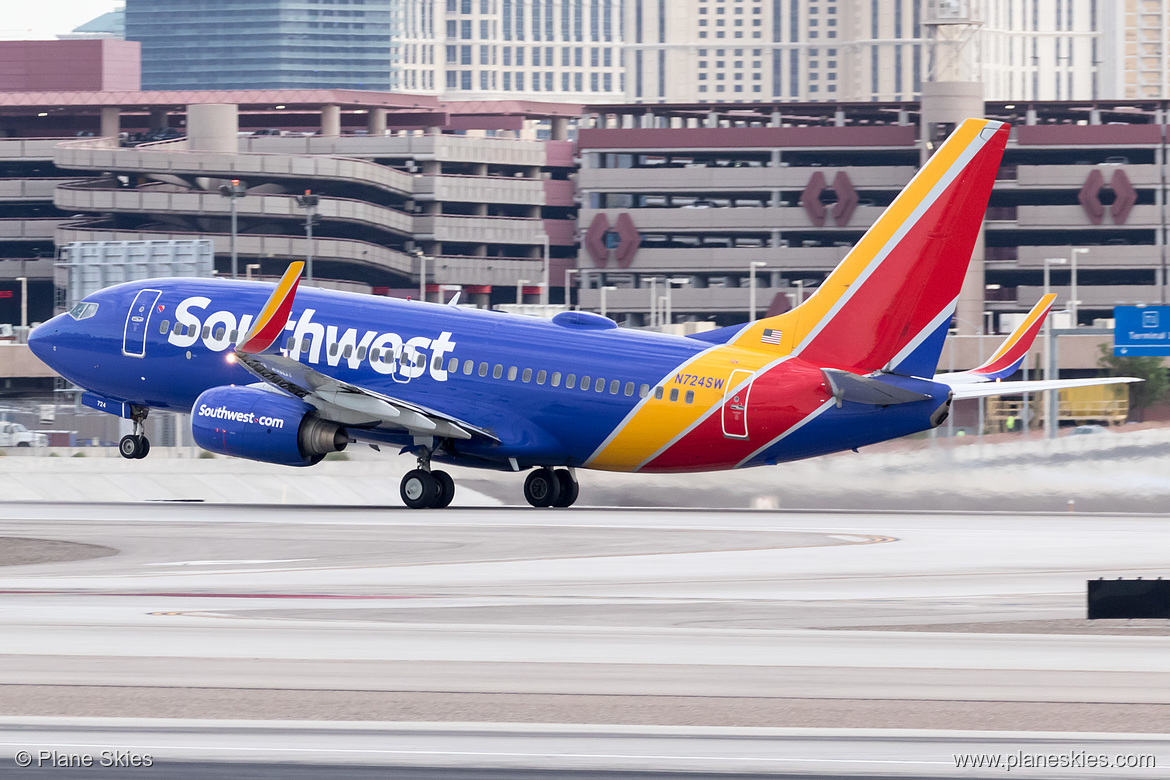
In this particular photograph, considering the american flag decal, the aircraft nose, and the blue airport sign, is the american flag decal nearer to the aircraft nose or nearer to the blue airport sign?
the aircraft nose

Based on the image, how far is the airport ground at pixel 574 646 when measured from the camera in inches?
561

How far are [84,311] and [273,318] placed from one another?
28.2 ft

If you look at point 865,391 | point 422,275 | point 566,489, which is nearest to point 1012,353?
point 865,391

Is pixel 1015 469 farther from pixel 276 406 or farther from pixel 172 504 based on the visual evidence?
pixel 172 504

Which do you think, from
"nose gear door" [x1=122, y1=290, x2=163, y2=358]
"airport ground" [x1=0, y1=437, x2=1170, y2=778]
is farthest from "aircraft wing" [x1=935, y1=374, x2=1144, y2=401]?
"nose gear door" [x1=122, y1=290, x2=163, y2=358]

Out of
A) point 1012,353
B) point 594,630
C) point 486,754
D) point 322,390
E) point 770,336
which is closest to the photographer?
point 486,754

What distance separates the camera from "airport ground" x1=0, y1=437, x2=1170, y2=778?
14.2 meters

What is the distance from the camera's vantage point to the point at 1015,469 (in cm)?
3919

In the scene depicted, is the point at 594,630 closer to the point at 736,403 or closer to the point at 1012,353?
the point at 736,403

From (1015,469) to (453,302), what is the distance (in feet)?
46.4

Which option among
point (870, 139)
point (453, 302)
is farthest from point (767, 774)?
point (870, 139)

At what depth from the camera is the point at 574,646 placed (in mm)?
19234

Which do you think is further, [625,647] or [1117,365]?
[1117,365]

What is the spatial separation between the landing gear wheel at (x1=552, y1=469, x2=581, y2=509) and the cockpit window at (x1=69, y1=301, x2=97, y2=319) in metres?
12.4
